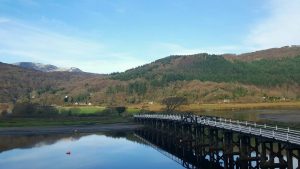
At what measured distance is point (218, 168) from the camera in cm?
5406

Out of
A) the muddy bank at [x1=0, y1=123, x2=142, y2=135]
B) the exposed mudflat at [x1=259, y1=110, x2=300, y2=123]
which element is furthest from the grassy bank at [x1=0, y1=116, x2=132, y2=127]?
the exposed mudflat at [x1=259, y1=110, x2=300, y2=123]

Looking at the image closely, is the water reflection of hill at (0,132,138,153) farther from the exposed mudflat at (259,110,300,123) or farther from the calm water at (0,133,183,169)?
the exposed mudflat at (259,110,300,123)

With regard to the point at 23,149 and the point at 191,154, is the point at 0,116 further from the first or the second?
the point at 191,154

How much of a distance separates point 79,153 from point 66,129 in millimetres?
45318

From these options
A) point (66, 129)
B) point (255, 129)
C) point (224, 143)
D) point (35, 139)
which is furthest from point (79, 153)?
point (66, 129)

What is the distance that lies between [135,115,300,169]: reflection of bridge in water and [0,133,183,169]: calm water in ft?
13.2

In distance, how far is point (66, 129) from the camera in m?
120

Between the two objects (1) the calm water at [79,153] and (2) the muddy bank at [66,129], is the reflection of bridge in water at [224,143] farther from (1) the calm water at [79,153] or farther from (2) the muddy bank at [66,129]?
(2) the muddy bank at [66,129]

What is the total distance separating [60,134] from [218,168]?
6611cm

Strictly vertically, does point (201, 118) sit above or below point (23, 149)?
above

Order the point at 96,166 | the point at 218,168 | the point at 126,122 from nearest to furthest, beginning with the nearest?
the point at 218,168 → the point at 96,166 → the point at 126,122

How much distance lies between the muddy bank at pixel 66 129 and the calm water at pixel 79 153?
9.49 m

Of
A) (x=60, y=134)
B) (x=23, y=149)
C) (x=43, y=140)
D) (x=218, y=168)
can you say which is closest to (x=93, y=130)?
(x=60, y=134)

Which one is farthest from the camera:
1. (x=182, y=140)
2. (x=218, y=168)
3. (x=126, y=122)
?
(x=126, y=122)
